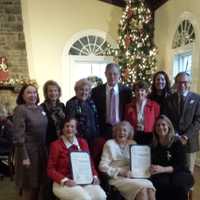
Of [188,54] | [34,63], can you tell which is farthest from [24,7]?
[188,54]

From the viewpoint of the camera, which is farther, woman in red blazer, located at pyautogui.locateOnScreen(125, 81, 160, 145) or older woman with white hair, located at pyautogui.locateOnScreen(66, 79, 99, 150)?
woman in red blazer, located at pyautogui.locateOnScreen(125, 81, 160, 145)

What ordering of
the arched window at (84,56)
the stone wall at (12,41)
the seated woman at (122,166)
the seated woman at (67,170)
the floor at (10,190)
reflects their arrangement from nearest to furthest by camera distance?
the seated woman at (67,170) < the seated woman at (122,166) < the floor at (10,190) < the stone wall at (12,41) < the arched window at (84,56)

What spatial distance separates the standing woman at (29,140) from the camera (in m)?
3.35

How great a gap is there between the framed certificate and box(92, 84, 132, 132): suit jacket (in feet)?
1.53

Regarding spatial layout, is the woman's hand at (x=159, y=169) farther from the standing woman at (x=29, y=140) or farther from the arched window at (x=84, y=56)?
the arched window at (x=84, y=56)

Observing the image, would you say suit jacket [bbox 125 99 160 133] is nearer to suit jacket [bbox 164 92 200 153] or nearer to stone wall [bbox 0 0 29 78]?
suit jacket [bbox 164 92 200 153]

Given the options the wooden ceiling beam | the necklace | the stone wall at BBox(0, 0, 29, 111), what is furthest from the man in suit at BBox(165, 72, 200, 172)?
the stone wall at BBox(0, 0, 29, 111)

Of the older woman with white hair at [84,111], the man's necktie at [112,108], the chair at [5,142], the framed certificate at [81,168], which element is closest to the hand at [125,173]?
the framed certificate at [81,168]

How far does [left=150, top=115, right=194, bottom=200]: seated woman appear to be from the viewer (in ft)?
10.7

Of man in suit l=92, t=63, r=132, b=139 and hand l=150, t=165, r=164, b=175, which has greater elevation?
man in suit l=92, t=63, r=132, b=139

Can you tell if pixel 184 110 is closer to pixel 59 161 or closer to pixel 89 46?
pixel 59 161

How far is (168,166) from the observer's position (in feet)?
11.1

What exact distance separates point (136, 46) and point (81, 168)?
4945 millimetres

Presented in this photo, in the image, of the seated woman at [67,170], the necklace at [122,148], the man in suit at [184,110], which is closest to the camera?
the seated woman at [67,170]
